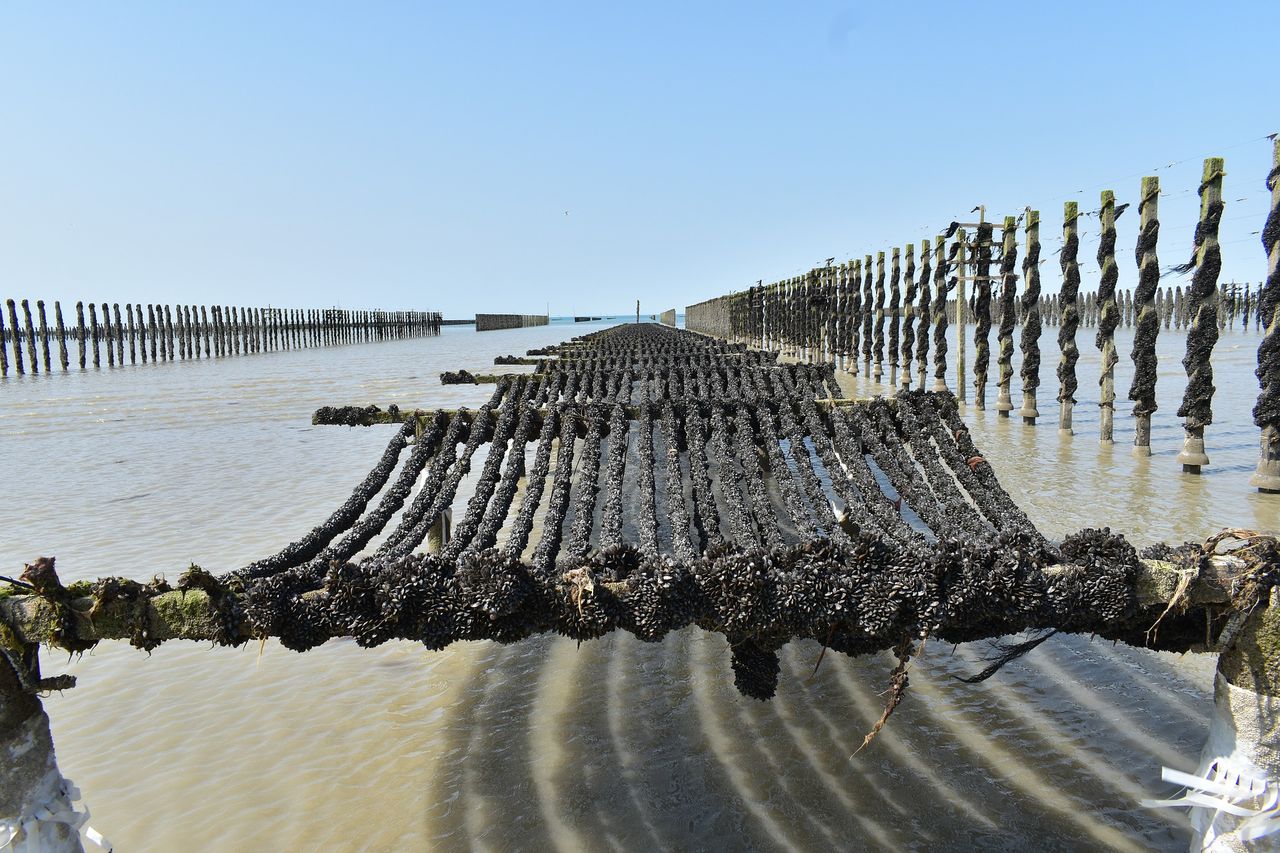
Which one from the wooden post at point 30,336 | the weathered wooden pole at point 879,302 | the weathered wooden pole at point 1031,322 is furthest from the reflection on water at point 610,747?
the wooden post at point 30,336

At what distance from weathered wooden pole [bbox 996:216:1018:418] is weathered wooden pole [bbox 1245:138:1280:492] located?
591 centimetres

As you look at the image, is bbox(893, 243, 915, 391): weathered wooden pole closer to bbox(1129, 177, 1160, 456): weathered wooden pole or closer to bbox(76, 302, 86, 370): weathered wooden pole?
bbox(1129, 177, 1160, 456): weathered wooden pole

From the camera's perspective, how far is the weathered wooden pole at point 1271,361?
764cm

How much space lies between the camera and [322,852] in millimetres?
2758

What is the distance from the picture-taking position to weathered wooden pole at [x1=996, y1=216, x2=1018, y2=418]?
13.9 m

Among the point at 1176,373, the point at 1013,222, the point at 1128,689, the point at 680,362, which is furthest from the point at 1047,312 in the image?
the point at 1128,689

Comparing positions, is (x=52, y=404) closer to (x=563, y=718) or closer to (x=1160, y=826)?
(x=563, y=718)

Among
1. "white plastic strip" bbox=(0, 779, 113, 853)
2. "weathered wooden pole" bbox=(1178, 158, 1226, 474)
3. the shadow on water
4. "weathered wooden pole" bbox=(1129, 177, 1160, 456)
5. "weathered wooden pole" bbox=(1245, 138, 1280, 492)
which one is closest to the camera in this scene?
"white plastic strip" bbox=(0, 779, 113, 853)

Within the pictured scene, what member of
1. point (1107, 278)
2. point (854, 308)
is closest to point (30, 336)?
point (854, 308)

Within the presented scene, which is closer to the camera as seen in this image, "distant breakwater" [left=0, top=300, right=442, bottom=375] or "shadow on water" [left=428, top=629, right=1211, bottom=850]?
"shadow on water" [left=428, top=629, right=1211, bottom=850]

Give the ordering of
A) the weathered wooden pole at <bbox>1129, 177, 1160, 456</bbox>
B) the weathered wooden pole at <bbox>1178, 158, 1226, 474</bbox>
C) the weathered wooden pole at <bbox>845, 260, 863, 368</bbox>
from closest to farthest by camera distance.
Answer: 1. the weathered wooden pole at <bbox>1178, 158, 1226, 474</bbox>
2. the weathered wooden pole at <bbox>1129, 177, 1160, 456</bbox>
3. the weathered wooden pole at <bbox>845, 260, 863, 368</bbox>

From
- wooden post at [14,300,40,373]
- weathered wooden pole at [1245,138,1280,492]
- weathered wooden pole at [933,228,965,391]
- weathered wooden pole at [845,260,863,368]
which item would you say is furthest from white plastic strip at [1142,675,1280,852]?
wooden post at [14,300,40,373]

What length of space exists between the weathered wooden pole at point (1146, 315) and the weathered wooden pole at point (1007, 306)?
12.6ft

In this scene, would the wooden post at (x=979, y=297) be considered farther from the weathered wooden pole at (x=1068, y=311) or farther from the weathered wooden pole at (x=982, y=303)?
the weathered wooden pole at (x=1068, y=311)
